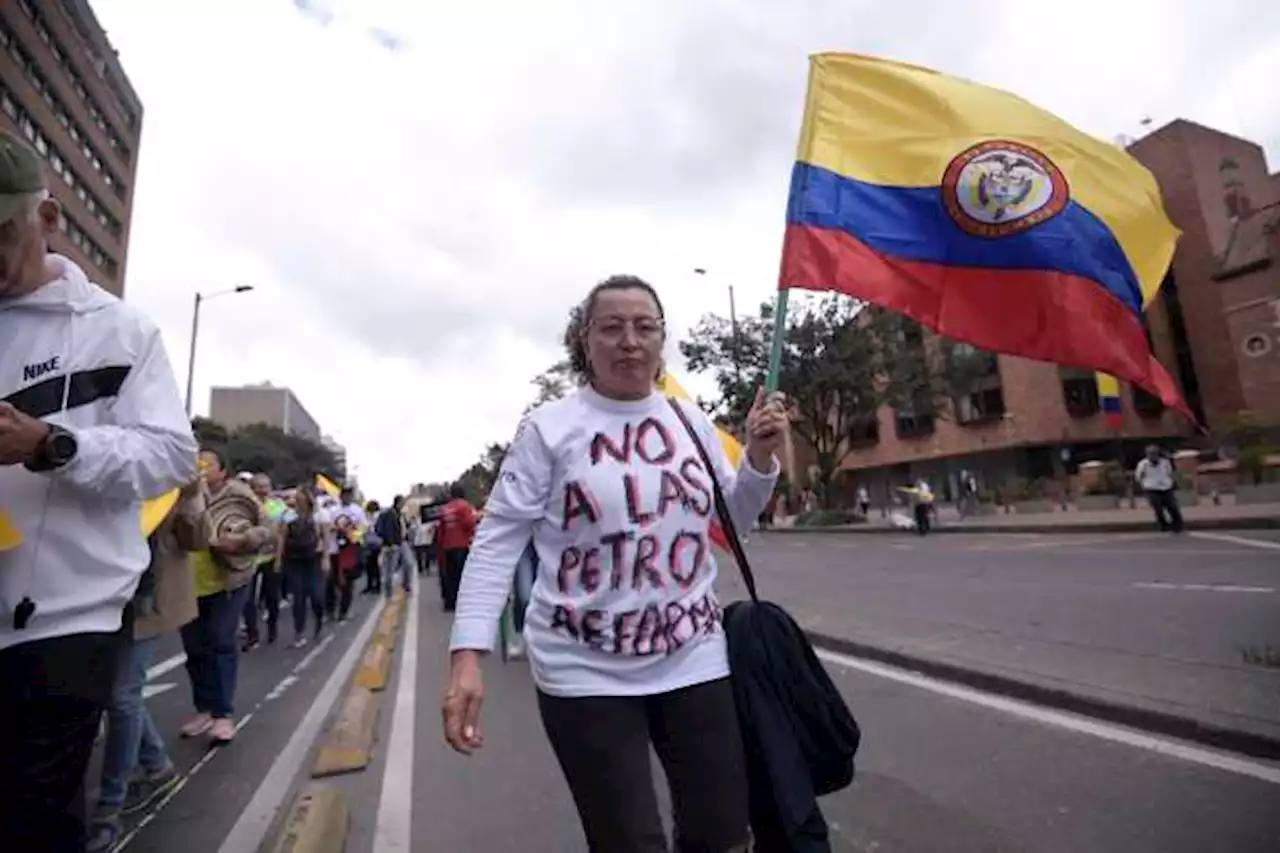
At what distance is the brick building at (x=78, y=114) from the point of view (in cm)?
3975

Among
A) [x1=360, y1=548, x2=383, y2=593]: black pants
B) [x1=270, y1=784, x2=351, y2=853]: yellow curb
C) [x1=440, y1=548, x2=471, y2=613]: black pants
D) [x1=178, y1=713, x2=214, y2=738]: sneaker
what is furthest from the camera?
[x1=360, y1=548, x2=383, y2=593]: black pants

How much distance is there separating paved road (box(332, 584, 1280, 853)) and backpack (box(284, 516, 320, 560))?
5.09 metres

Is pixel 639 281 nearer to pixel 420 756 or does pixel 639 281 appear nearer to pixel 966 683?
pixel 420 756

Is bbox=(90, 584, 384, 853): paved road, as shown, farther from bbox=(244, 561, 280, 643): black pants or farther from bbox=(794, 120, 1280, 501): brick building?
bbox=(794, 120, 1280, 501): brick building

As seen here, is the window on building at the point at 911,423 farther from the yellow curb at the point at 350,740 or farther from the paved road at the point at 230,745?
the yellow curb at the point at 350,740

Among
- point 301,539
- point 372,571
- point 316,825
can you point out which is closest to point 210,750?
point 316,825

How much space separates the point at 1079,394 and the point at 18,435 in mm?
45869

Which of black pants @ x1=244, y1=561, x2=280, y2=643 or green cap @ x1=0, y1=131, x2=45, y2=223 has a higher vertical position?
green cap @ x1=0, y1=131, x2=45, y2=223

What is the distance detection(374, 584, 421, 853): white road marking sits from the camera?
3.34 metres

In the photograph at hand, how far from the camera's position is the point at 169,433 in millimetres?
1775

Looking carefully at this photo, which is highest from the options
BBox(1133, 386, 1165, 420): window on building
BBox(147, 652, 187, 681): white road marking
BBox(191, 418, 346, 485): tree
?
BBox(191, 418, 346, 485): tree

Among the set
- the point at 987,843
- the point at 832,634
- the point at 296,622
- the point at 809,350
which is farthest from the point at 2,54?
the point at 987,843

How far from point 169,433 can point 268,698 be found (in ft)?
17.4

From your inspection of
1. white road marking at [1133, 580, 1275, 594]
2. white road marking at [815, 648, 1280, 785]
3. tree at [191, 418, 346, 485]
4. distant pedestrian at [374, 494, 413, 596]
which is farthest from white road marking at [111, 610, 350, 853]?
tree at [191, 418, 346, 485]
